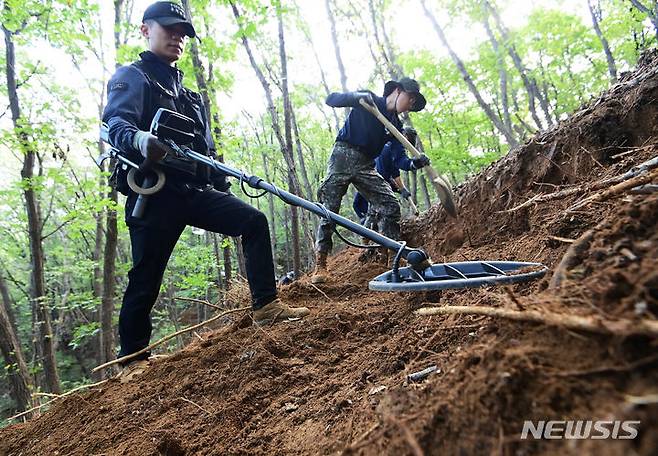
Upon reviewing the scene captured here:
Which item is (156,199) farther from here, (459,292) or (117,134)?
(459,292)

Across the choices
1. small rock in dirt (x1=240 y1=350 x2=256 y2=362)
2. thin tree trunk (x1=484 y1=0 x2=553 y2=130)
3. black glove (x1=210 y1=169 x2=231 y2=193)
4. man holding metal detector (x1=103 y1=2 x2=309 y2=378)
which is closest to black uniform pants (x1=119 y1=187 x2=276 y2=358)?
man holding metal detector (x1=103 y1=2 x2=309 y2=378)

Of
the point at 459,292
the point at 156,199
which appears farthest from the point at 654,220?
the point at 156,199

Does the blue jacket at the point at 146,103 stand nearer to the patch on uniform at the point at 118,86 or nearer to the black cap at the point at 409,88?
the patch on uniform at the point at 118,86

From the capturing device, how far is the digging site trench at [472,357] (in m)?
0.68

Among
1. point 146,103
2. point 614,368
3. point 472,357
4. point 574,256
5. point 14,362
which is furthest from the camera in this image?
point 14,362

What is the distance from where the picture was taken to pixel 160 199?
2.68 metres

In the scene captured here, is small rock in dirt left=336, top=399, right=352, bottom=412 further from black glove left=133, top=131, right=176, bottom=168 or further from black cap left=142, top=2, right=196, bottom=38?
black cap left=142, top=2, right=196, bottom=38

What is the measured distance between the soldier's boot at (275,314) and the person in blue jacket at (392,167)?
258cm

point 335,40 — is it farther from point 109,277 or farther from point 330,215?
point 330,215

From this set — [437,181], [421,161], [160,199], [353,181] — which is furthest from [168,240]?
[421,161]

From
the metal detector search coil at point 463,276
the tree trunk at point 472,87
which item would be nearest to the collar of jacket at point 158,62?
the metal detector search coil at point 463,276

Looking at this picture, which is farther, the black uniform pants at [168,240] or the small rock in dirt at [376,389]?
the black uniform pants at [168,240]

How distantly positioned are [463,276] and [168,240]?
6.99 feet

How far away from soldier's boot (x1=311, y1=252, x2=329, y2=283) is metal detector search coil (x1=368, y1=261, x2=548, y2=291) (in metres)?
1.62
